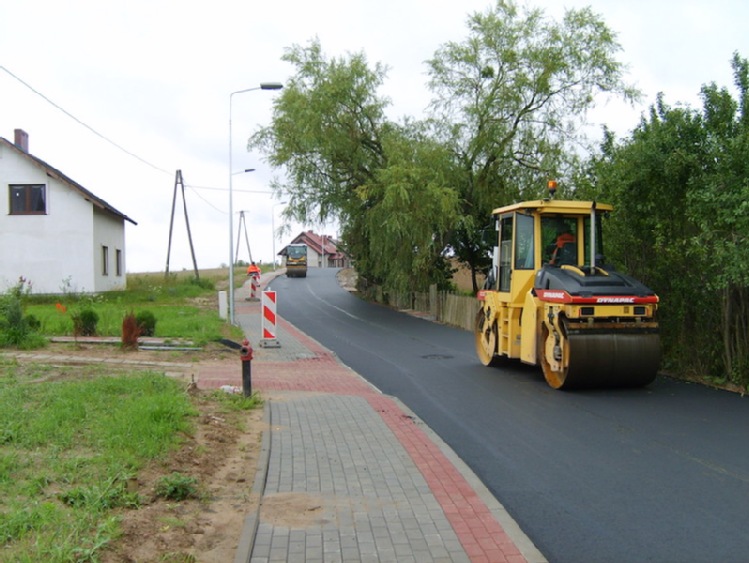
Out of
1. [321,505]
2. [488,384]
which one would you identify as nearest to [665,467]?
[321,505]

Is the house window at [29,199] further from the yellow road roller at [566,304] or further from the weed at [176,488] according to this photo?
the weed at [176,488]

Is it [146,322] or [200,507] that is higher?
[146,322]

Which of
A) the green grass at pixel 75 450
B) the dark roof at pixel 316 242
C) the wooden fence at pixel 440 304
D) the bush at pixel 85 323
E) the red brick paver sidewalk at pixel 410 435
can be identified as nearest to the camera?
the green grass at pixel 75 450

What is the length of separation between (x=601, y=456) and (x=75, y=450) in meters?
5.19

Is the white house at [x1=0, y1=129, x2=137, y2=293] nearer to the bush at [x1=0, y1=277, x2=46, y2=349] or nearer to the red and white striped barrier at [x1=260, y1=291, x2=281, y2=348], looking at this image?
the bush at [x1=0, y1=277, x2=46, y2=349]

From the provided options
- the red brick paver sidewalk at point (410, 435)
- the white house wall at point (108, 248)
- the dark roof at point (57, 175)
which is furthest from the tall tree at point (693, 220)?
the white house wall at point (108, 248)

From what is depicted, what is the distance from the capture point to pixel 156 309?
2834cm

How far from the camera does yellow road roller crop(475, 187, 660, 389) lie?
10.8m

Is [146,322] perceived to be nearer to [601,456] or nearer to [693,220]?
[693,220]

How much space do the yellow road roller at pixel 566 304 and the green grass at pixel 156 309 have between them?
744 cm

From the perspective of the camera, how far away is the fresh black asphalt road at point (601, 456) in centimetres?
525

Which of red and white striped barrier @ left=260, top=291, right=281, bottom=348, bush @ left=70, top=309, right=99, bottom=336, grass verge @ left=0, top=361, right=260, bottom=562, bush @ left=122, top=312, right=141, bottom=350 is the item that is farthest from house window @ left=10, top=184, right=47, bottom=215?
grass verge @ left=0, top=361, right=260, bottom=562

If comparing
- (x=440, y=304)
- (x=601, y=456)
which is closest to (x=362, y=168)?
(x=440, y=304)

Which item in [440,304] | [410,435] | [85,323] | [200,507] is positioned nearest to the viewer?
[200,507]
